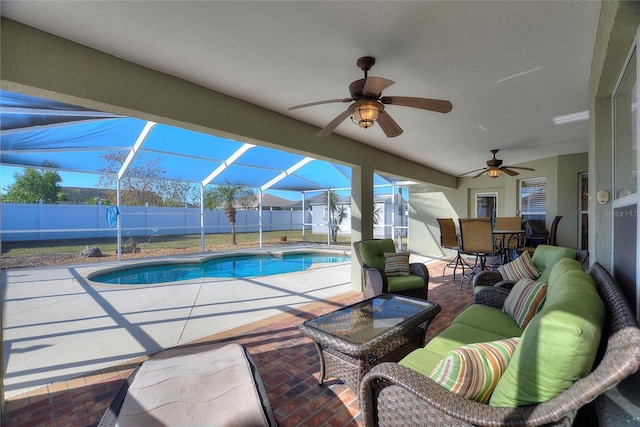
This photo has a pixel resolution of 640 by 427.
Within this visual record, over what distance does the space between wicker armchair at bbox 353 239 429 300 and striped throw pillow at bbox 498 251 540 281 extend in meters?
1.00

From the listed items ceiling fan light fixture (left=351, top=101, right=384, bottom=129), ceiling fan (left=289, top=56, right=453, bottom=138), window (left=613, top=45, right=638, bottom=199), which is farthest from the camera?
ceiling fan light fixture (left=351, top=101, right=384, bottom=129)

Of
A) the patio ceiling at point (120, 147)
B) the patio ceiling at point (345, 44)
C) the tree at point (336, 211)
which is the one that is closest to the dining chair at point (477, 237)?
the patio ceiling at point (345, 44)

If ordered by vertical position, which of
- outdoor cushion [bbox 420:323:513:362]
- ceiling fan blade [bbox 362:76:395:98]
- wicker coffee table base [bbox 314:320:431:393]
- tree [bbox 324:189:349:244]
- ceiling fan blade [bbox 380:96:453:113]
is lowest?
wicker coffee table base [bbox 314:320:431:393]

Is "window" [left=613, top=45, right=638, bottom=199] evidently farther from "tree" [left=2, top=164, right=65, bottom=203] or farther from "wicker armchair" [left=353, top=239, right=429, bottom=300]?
"tree" [left=2, top=164, right=65, bottom=203]

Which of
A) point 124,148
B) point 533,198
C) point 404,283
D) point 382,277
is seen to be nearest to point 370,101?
point 382,277

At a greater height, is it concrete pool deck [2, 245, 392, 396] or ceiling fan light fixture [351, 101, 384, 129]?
ceiling fan light fixture [351, 101, 384, 129]

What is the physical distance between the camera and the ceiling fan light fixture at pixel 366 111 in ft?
8.24

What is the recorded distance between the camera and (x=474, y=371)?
1258mm

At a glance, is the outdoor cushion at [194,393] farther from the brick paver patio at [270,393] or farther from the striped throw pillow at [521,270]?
the striped throw pillow at [521,270]

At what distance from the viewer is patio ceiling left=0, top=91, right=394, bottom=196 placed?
4277mm

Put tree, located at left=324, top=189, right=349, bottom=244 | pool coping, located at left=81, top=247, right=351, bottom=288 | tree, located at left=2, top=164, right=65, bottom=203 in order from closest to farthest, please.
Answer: pool coping, located at left=81, top=247, right=351, bottom=288 < tree, located at left=2, top=164, right=65, bottom=203 < tree, located at left=324, top=189, right=349, bottom=244

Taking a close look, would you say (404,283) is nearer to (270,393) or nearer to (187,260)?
(270,393)

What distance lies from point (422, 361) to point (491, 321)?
1.04 meters

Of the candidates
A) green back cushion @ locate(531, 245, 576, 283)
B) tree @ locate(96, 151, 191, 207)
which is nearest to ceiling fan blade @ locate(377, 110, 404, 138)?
green back cushion @ locate(531, 245, 576, 283)
